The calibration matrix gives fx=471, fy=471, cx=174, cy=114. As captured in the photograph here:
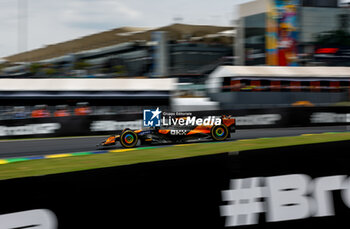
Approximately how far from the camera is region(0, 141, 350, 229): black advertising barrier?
3.78 meters

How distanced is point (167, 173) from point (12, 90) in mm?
24255

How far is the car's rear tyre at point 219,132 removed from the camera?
14125mm

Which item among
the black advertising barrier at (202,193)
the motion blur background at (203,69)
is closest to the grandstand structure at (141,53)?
the motion blur background at (203,69)

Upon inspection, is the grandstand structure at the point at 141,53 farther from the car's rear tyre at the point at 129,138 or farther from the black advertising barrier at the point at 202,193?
the black advertising barrier at the point at 202,193

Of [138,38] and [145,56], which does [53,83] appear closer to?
[145,56]

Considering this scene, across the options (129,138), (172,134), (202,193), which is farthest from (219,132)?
Answer: (202,193)

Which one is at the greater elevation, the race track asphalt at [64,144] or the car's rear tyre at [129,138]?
the car's rear tyre at [129,138]

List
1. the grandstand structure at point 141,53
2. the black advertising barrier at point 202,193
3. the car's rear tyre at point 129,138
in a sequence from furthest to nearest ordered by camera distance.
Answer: the grandstand structure at point 141,53, the car's rear tyre at point 129,138, the black advertising barrier at point 202,193

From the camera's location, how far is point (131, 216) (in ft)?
13.5

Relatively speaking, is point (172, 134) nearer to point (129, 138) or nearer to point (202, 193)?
point (129, 138)

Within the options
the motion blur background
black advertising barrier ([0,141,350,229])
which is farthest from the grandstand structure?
black advertising barrier ([0,141,350,229])

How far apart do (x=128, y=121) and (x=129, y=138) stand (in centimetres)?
544

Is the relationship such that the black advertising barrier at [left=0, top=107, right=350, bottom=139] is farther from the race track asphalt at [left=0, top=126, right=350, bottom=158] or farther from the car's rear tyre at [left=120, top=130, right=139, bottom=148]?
the car's rear tyre at [left=120, top=130, right=139, bottom=148]

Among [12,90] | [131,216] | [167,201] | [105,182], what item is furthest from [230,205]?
[12,90]
